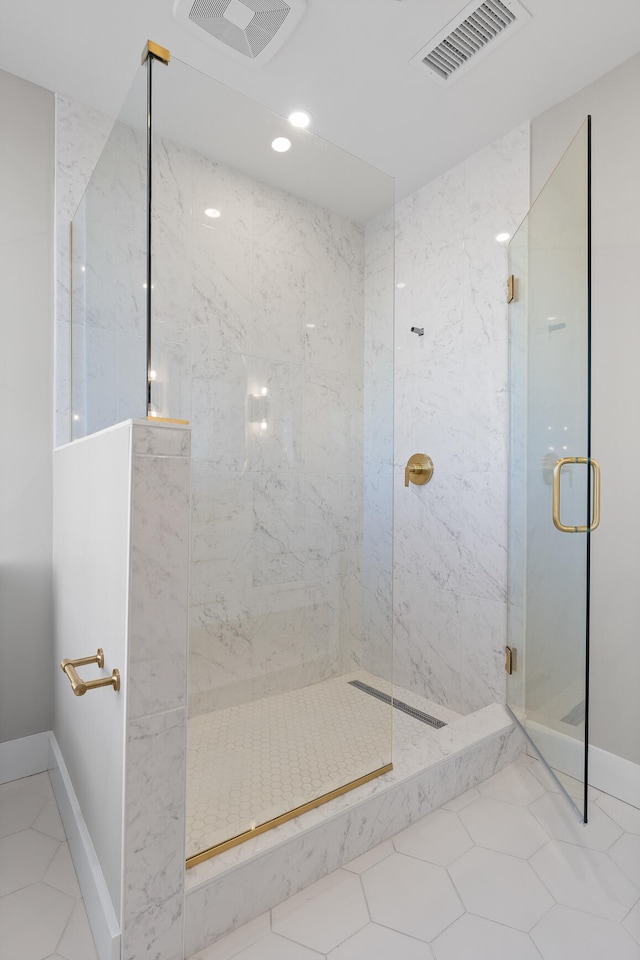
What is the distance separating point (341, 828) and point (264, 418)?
1144 millimetres

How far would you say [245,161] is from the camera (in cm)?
150

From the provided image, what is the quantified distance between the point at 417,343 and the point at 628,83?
4.00 ft

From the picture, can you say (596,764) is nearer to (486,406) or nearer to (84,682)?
(486,406)

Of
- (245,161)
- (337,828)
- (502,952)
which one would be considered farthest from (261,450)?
(502,952)

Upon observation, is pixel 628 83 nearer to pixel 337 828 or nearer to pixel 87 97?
pixel 87 97

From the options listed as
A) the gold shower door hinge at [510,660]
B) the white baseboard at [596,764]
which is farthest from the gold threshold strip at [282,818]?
the gold shower door hinge at [510,660]

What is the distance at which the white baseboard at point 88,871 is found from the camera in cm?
102

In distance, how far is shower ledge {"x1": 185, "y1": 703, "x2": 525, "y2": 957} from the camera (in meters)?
1.13

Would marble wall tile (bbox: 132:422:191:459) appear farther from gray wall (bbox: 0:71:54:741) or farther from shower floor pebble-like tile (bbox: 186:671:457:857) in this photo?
gray wall (bbox: 0:71:54:741)

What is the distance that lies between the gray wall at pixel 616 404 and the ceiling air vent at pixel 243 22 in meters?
1.15

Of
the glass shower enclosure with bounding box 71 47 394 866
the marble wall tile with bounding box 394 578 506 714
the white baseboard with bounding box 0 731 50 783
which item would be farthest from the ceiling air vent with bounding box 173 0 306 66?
the white baseboard with bounding box 0 731 50 783

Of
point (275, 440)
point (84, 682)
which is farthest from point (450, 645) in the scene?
point (84, 682)

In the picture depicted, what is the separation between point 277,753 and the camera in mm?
1489

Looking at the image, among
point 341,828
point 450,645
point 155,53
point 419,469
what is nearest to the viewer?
point 155,53
